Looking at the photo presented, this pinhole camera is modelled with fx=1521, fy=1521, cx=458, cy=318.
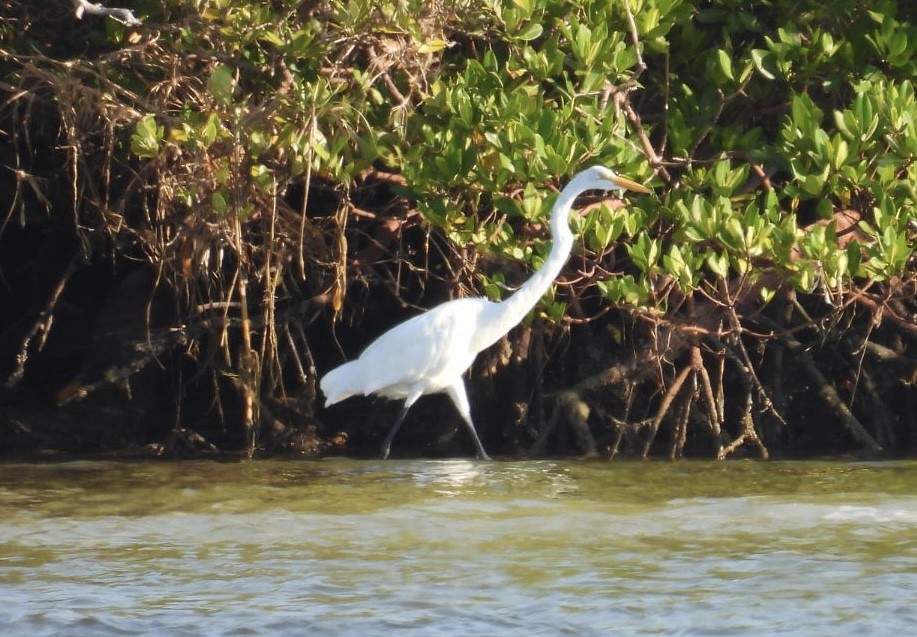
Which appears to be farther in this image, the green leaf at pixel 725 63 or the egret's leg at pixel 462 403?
the egret's leg at pixel 462 403

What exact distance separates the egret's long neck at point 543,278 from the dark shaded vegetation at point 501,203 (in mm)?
107

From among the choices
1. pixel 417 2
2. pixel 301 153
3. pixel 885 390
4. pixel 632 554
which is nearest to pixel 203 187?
pixel 301 153

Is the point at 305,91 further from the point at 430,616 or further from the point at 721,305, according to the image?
the point at 430,616

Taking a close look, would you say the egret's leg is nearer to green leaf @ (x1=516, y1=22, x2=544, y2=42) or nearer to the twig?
green leaf @ (x1=516, y1=22, x2=544, y2=42)

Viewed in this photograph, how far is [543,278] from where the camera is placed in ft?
22.4

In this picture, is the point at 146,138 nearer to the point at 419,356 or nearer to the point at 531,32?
the point at 531,32

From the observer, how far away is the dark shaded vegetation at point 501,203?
6246mm

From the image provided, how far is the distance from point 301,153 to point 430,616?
102 inches

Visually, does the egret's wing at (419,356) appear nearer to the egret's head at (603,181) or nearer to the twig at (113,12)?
the egret's head at (603,181)

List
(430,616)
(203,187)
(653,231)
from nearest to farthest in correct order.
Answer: (430,616)
(203,187)
(653,231)

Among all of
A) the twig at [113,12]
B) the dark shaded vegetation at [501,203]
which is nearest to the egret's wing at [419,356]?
the dark shaded vegetation at [501,203]

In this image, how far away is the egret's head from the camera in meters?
6.37

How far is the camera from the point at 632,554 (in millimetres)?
5023

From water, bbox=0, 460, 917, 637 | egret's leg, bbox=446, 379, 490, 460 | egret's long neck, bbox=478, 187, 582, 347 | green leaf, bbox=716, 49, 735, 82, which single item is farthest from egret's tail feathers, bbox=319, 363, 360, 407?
green leaf, bbox=716, 49, 735, 82
